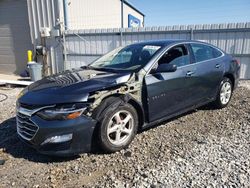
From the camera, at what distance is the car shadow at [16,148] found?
11.5 ft

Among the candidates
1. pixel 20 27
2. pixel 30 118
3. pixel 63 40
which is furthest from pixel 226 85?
pixel 20 27

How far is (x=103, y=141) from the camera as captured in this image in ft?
11.1

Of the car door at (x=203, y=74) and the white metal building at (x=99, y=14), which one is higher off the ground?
the white metal building at (x=99, y=14)

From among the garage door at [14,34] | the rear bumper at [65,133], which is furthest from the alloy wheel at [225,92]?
the garage door at [14,34]

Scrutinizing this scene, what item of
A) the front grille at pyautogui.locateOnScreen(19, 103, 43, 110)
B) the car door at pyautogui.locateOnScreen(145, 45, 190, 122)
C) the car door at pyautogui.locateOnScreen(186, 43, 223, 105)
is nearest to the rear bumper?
the front grille at pyautogui.locateOnScreen(19, 103, 43, 110)

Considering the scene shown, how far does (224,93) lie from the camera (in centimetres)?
546

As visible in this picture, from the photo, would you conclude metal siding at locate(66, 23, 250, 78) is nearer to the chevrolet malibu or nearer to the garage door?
the garage door

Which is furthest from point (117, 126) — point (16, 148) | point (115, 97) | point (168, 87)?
point (16, 148)

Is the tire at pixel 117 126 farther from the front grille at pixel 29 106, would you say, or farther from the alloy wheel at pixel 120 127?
the front grille at pixel 29 106

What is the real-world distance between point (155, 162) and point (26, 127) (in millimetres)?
1804

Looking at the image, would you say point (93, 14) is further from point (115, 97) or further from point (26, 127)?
point (26, 127)

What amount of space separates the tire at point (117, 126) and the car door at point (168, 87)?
0.37 metres

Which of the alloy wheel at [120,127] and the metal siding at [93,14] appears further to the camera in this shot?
the metal siding at [93,14]

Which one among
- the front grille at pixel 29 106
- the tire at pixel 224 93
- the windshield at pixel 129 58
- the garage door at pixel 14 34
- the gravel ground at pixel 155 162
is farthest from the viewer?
the garage door at pixel 14 34
